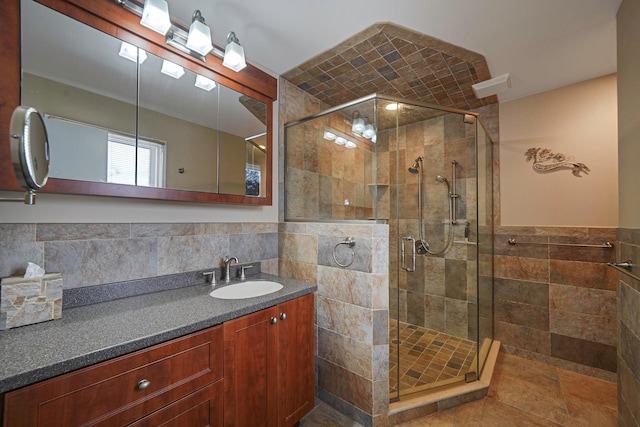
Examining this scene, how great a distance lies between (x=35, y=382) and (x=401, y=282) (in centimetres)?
212

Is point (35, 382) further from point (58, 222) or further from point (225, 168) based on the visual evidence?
point (225, 168)

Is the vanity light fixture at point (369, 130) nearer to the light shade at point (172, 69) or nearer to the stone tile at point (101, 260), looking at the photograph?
the light shade at point (172, 69)

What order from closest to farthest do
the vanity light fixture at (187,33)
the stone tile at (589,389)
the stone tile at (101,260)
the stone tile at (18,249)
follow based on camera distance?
1. the stone tile at (18,249)
2. the stone tile at (101,260)
3. the vanity light fixture at (187,33)
4. the stone tile at (589,389)

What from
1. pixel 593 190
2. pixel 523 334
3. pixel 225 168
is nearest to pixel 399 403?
pixel 523 334

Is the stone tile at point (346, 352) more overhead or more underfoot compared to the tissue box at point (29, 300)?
more underfoot

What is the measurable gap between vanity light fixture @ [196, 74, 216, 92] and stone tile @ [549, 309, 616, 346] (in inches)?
131

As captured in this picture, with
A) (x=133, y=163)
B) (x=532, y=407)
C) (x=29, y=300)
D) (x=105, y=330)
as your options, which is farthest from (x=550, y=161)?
(x=29, y=300)

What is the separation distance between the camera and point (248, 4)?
1478 mm

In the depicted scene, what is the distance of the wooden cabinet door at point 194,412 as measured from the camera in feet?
3.11

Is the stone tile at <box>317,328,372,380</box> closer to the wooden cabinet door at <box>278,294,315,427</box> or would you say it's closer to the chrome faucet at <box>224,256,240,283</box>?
the wooden cabinet door at <box>278,294,315,427</box>

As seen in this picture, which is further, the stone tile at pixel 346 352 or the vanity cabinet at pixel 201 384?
the stone tile at pixel 346 352

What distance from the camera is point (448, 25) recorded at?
1.61 meters

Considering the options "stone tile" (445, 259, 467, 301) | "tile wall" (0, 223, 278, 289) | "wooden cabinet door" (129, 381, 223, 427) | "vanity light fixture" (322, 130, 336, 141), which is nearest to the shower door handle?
"stone tile" (445, 259, 467, 301)

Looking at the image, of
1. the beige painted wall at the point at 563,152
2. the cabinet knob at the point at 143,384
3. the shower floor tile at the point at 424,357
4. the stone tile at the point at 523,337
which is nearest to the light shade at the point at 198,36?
the cabinet knob at the point at 143,384
